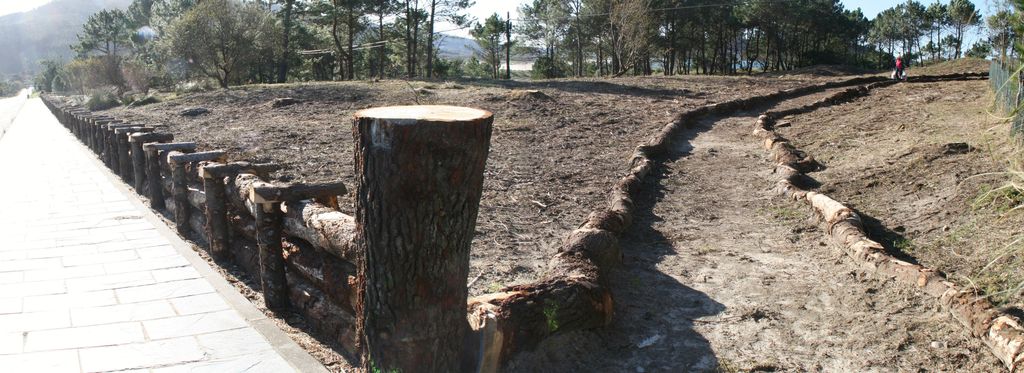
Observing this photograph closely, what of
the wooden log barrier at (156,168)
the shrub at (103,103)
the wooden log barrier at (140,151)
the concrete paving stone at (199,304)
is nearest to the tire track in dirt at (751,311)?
the concrete paving stone at (199,304)

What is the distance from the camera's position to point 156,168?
8.53 meters

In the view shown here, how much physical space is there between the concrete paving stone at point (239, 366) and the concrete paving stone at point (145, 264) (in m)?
2.26

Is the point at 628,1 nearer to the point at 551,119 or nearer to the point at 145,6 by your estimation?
the point at 551,119

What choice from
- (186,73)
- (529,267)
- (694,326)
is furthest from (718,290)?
(186,73)

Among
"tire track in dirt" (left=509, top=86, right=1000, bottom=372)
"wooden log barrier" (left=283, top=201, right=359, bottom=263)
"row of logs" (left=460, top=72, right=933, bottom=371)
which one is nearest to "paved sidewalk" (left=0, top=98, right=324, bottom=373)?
"wooden log barrier" (left=283, top=201, right=359, bottom=263)

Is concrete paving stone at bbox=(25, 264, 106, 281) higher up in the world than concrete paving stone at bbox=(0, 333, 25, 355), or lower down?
higher up

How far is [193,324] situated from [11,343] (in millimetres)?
974

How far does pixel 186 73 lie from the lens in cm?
3622

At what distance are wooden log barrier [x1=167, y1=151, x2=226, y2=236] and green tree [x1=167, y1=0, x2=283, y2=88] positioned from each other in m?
24.6

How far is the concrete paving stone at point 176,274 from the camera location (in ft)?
19.2

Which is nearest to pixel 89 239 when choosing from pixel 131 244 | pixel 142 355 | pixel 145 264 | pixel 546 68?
pixel 131 244

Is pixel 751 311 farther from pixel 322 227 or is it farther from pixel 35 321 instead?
pixel 35 321

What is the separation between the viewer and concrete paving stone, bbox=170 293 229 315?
5.11m

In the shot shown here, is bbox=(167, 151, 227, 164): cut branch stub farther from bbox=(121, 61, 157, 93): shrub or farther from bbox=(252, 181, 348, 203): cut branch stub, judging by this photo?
bbox=(121, 61, 157, 93): shrub
